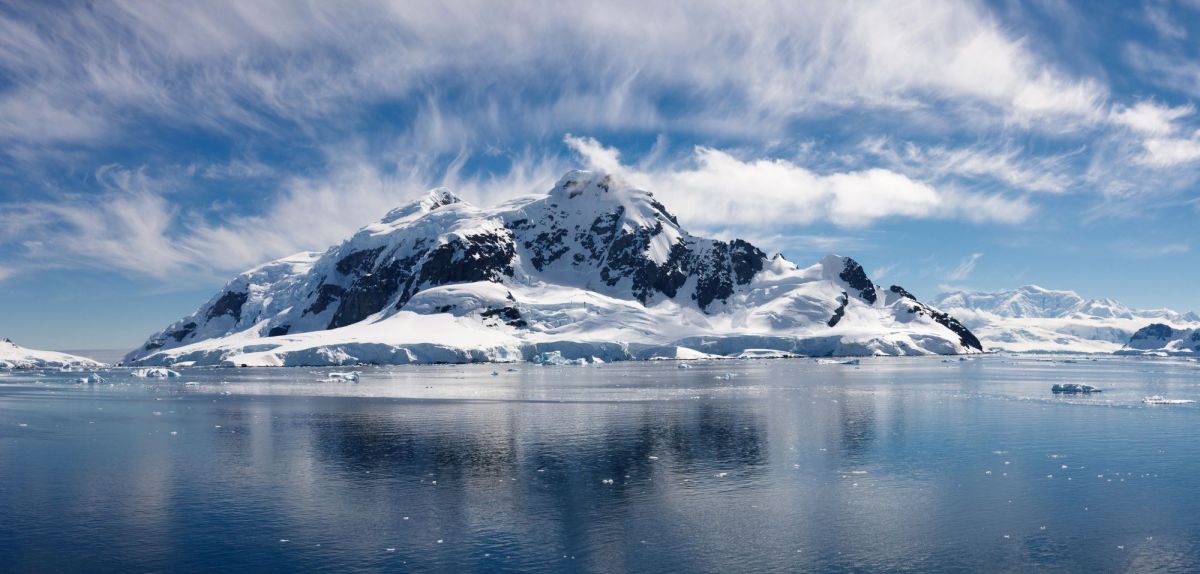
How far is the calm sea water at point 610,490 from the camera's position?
2173 cm

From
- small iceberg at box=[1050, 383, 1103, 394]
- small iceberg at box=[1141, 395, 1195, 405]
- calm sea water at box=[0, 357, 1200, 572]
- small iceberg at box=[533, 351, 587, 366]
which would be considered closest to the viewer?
calm sea water at box=[0, 357, 1200, 572]

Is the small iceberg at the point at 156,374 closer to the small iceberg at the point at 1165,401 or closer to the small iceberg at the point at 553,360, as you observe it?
the small iceberg at the point at 553,360

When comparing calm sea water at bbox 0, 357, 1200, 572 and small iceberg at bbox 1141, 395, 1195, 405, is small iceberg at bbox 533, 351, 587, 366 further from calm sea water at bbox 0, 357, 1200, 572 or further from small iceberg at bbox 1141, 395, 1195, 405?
small iceberg at bbox 1141, 395, 1195, 405

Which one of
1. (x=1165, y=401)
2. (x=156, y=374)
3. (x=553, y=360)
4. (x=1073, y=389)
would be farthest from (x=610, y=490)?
(x=553, y=360)

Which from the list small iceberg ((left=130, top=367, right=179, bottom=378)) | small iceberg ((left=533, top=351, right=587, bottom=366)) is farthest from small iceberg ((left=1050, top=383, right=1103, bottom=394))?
small iceberg ((left=130, top=367, right=179, bottom=378))

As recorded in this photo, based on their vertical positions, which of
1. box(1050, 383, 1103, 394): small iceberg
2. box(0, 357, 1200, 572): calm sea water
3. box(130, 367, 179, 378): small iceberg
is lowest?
box(0, 357, 1200, 572): calm sea water

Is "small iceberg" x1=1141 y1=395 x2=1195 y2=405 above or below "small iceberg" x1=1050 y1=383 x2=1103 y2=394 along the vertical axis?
below

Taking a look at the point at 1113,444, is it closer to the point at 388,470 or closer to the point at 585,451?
the point at 585,451

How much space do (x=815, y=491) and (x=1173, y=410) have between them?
41206mm

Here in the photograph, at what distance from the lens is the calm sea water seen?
2173 centimetres

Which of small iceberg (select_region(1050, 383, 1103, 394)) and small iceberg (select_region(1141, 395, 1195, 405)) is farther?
small iceberg (select_region(1050, 383, 1103, 394))

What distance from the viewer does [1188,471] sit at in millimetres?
33000

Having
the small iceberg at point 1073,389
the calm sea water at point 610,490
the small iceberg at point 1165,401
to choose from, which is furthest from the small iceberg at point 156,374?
the small iceberg at point 1165,401

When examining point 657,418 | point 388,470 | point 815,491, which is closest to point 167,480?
point 388,470
